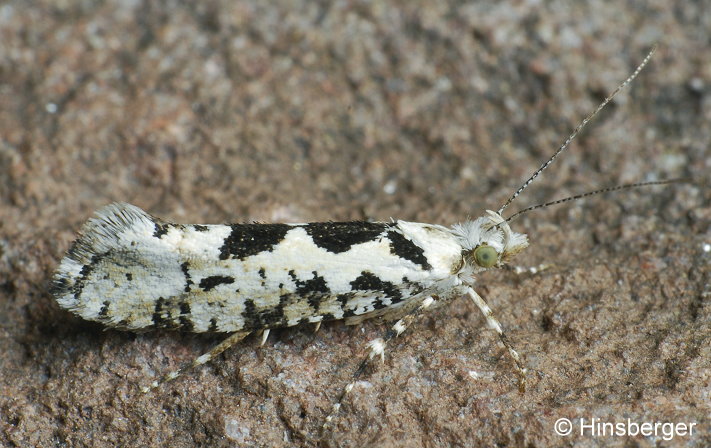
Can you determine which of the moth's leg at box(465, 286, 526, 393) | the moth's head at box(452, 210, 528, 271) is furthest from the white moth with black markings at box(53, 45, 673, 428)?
the moth's head at box(452, 210, 528, 271)

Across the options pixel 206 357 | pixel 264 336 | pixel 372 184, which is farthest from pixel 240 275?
pixel 372 184

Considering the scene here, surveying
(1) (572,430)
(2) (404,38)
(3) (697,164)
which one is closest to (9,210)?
(2) (404,38)

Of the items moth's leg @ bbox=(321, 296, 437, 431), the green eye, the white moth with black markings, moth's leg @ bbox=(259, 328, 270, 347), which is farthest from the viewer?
the green eye

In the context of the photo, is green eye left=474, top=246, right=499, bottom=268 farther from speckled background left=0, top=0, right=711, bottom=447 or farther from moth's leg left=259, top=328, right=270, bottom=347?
moth's leg left=259, top=328, right=270, bottom=347

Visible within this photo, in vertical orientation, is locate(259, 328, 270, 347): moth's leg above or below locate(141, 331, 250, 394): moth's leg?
above

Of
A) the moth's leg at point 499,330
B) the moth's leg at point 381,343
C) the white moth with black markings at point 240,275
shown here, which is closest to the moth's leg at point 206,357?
the white moth with black markings at point 240,275

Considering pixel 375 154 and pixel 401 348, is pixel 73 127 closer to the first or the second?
pixel 375 154

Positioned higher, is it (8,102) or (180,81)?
(180,81)
